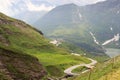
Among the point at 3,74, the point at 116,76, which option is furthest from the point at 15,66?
the point at 116,76

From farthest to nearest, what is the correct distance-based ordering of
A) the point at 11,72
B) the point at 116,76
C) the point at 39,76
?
1. the point at 39,76
2. the point at 11,72
3. the point at 116,76

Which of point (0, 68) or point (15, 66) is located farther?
point (15, 66)

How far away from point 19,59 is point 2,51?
9.76 metres

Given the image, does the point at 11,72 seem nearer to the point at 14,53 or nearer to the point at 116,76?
the point at 14,53

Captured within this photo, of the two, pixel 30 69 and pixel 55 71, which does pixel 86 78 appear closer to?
pixel 30 69

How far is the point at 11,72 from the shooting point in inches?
5625

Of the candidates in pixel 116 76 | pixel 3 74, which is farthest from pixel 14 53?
pixel 116 76

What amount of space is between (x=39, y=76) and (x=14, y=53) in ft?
57.5

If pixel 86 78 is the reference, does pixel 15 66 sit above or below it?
above

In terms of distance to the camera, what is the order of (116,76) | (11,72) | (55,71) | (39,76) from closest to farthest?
1. (116,76)
2. (11,72)
3. (39,76)
4. (55,71)

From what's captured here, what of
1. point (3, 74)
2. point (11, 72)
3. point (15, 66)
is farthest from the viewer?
point (15, 66)

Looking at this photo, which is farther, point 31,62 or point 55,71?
point 55,71

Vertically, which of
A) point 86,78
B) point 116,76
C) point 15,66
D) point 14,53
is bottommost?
point 116,76

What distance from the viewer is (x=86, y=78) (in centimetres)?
10581
